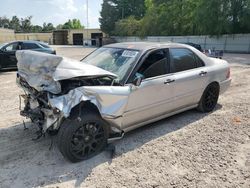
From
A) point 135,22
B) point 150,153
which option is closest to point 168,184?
point 150,153

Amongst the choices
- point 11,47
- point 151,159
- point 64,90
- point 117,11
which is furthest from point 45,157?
point 117,11

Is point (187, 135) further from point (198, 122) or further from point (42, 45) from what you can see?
point (42, 45)

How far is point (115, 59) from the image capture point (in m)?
4.53

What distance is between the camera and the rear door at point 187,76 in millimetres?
4797

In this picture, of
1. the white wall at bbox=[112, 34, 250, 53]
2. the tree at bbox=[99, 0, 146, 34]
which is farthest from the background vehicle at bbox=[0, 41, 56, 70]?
the tree at bbox=[99, 0, 146, 34]

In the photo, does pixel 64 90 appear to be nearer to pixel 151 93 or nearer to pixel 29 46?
pixel 151 93

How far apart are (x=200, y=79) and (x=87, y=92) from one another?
8.55ft

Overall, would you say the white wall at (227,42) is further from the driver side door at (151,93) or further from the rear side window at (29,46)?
the driver side door at (151,93)

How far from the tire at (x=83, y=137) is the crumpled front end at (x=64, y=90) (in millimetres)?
134

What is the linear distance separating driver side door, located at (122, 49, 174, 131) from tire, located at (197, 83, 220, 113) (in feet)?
3.56

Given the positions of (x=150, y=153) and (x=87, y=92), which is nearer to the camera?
(x=87, y=92)

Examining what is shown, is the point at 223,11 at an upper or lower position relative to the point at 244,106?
upper

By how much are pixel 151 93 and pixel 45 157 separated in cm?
187

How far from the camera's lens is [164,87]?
4.49 metres
